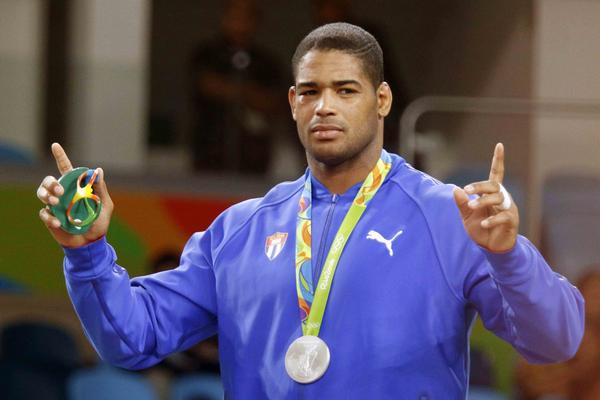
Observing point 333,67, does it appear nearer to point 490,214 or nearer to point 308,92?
point 308,92

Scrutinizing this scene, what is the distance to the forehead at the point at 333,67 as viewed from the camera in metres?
2.97

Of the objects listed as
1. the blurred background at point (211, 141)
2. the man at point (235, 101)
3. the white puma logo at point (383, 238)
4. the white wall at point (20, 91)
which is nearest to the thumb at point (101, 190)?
the white puma logo at point (383, 238)

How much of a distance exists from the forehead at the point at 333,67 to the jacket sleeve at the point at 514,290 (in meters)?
0.35

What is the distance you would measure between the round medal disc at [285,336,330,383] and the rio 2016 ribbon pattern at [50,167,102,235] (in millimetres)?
546

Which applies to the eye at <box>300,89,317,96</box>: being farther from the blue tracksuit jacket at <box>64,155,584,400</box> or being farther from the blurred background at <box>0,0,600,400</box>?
the blurred background at <box>0,0,600,400</box>

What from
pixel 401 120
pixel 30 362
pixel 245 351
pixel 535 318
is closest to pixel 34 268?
pixel 30 362

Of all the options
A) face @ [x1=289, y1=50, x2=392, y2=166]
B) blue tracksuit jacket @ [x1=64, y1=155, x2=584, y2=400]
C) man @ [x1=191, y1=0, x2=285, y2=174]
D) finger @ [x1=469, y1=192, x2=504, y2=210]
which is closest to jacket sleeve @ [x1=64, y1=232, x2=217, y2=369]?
blue tracksuit jacket @ [x1=64, y1=155, x2=584, y2=400]

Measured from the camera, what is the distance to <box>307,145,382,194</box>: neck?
10.0ft

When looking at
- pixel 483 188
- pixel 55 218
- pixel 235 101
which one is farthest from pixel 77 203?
pixel 235 101

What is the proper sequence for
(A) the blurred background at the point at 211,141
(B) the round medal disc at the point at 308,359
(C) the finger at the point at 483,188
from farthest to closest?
(A) the blurred background at the point at 211,141 < (B) the round medal disc at the point at 308,359 < (C) the finger at the point at 483,188

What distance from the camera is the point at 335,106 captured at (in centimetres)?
296

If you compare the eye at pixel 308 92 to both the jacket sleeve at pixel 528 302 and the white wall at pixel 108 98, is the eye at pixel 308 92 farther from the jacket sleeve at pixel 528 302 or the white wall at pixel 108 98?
the white wall at pixel 108 98

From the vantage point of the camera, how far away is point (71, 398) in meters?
6.18

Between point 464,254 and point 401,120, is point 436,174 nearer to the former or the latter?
point 401,120
